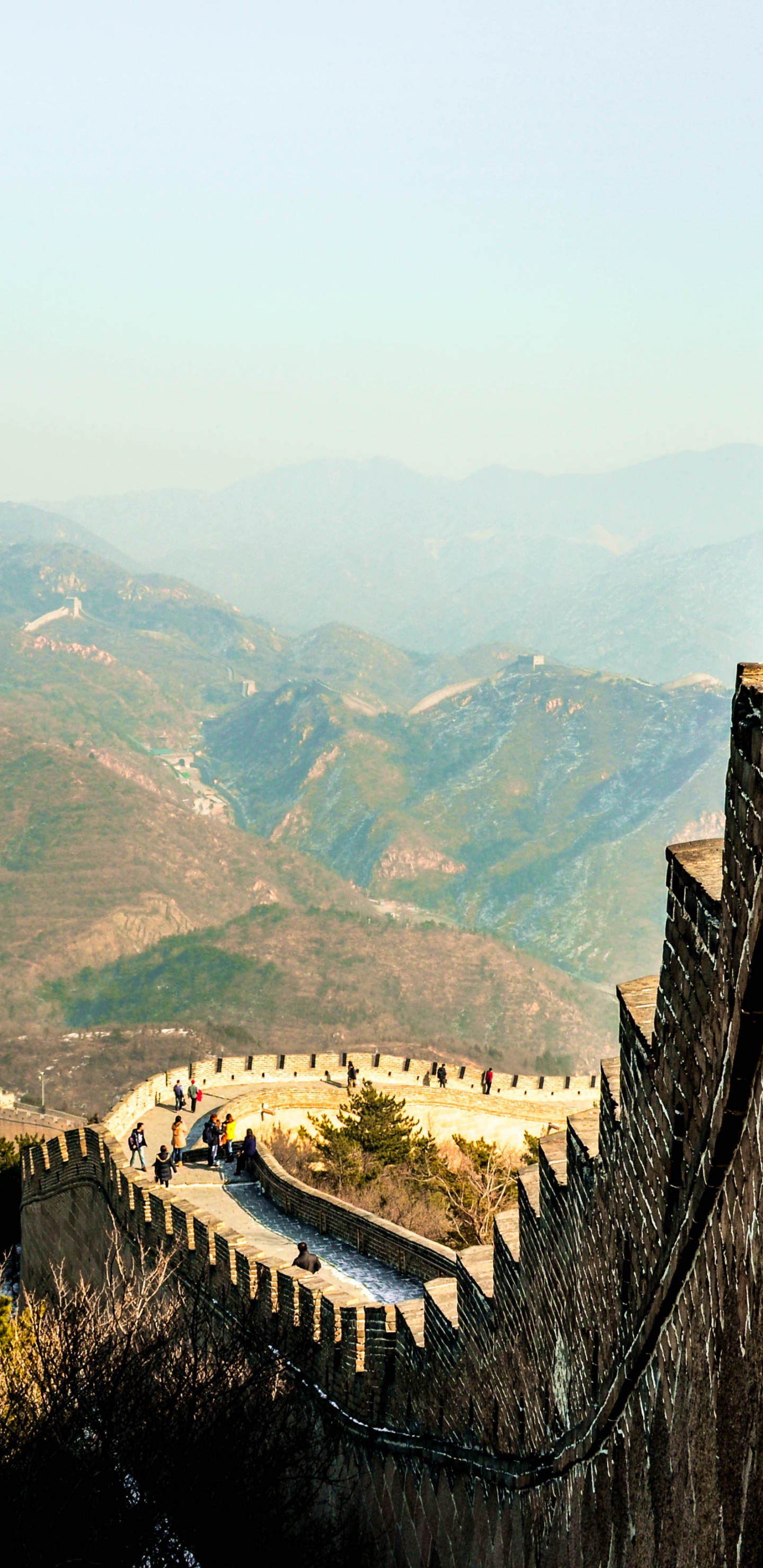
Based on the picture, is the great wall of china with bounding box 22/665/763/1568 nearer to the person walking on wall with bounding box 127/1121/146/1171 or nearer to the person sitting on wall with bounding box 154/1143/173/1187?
the person sitting on wall with bounding box 154/1143/173/1187

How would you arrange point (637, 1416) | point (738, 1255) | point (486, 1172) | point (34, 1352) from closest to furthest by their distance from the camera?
point (738, 1255) < point (637, 1416) < point (34, 1352) < point (486, 1172)

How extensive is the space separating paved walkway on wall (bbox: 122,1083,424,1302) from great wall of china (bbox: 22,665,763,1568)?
4.17 meters

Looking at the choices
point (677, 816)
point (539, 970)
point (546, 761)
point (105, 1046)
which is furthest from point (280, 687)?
point (105, 1046)

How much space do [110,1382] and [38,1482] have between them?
1.21m

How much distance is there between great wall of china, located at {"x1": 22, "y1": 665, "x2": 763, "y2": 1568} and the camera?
2.77m

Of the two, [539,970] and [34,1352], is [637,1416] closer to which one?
[34,1352]

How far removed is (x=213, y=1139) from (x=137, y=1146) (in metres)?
1.05

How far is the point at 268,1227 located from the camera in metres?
17.3

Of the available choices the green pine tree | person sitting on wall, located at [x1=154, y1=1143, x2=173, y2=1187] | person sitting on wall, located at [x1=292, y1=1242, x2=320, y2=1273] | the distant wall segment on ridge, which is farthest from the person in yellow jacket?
person sitting on wall, located at [x1=292, y1=1242, x2=320, y2=1273]

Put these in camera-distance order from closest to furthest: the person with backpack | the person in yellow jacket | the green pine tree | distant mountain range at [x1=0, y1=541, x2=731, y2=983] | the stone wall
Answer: the stone wall
the person with backpack
the person in yellow jacket
the green pine tree
distant mountain range at [x1=0, y1=541, x2=731, y2=983]

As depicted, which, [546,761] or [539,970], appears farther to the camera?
[546,761]

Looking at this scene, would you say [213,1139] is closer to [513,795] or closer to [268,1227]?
[268,1227]

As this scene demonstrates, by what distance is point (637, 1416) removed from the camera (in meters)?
3.75

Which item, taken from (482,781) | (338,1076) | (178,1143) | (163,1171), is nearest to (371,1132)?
(178,1143)
